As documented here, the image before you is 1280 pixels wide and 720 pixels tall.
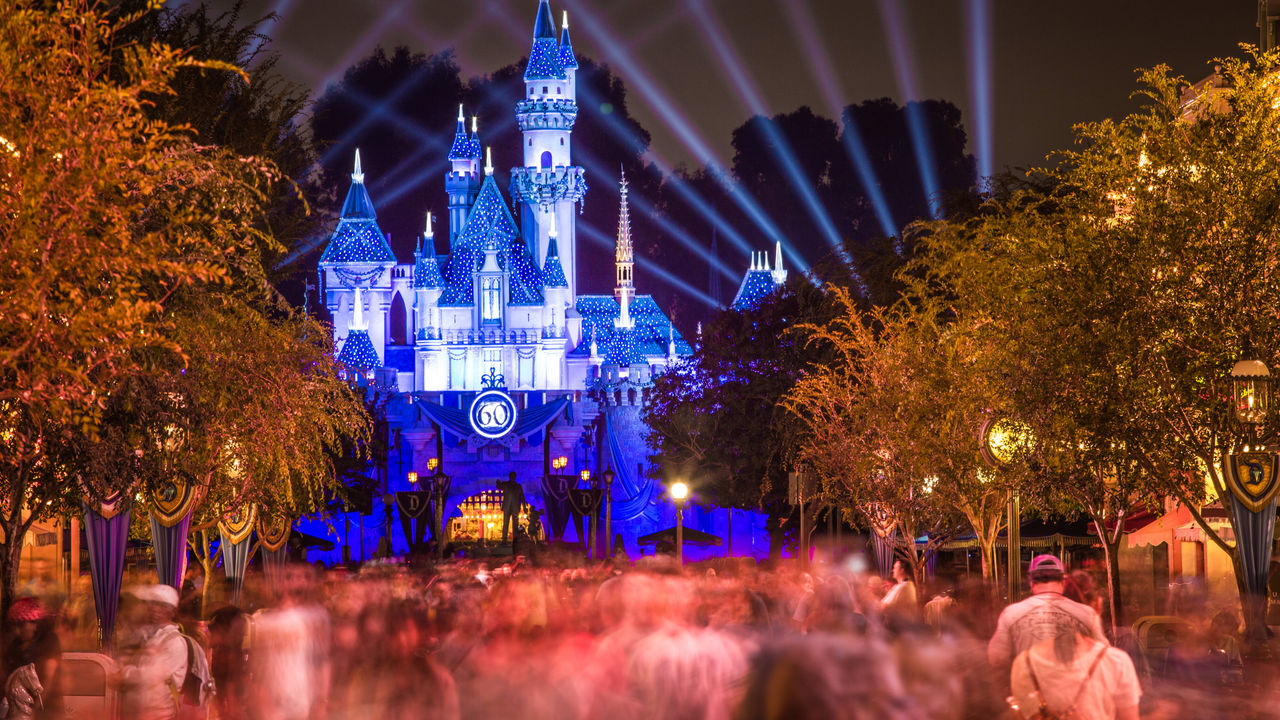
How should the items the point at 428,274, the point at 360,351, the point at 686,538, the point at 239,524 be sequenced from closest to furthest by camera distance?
1. the point at 239,524
2. the point at 686,538
3. the point at 360,351
4. the point at 428,274

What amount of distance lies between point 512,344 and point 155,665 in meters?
66.9

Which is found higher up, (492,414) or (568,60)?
(568,60)

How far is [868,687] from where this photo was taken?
721 centimetres

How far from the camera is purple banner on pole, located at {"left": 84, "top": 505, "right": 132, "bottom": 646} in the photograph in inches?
580

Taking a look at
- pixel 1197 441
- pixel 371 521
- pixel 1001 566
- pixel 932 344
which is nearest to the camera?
pixel 1197 441

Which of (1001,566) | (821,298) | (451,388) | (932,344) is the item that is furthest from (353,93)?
(932,344)

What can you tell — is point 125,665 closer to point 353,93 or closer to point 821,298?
point 821,298

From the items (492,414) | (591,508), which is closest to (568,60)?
(492,414)

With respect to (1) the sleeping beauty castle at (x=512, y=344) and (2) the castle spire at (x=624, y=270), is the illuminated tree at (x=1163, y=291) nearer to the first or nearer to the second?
(1) the sleeping beauty castle at (x=512, y=344)

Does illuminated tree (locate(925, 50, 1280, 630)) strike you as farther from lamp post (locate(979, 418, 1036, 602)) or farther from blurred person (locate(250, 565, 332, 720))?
blurred person (locate(250, 565, 332, 720))

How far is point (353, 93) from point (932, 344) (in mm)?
73417

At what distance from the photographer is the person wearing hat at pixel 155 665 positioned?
9094 mm

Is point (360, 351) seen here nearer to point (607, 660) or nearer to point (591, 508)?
point (591, 508)

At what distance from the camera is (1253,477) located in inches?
581
